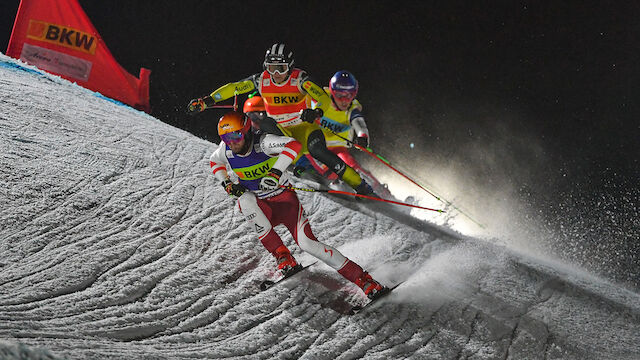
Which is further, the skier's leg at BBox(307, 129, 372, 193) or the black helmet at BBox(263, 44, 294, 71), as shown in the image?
the skier's leg at BBox(307, 129, 372, 193)

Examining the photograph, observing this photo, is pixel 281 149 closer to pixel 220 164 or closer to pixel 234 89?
pixel 220 164

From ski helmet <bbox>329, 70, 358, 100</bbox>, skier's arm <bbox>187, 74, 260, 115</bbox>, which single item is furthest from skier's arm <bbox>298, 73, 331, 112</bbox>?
skier's arm <bbox>187, 74, 260, 115</bbox>

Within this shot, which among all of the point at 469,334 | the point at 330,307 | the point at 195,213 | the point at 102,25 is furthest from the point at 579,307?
the point at 102,25

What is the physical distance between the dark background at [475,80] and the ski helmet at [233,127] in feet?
17.5

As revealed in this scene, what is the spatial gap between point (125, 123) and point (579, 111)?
629cm

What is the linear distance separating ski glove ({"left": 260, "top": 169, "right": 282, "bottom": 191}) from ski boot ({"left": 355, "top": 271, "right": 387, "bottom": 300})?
0.97 metres

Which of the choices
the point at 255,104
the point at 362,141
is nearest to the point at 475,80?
the point at 362,141

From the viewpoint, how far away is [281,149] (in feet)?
14.5

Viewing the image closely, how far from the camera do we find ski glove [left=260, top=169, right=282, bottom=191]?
14.5 ft

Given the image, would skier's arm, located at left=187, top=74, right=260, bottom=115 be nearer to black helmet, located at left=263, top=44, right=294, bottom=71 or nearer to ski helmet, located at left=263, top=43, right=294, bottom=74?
ski helmet, located at left=263, top=43, right=294, bottom=74

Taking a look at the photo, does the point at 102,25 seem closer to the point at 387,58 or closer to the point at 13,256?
the point at 387,58

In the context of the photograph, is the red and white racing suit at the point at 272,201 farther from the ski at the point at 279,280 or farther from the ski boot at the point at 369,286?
the ski at the point at 279,280

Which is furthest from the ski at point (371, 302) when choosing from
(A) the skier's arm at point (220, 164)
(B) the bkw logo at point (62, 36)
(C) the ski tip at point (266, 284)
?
(B) the bkw logo at point (62, 36)

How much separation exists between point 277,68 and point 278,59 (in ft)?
0.44
